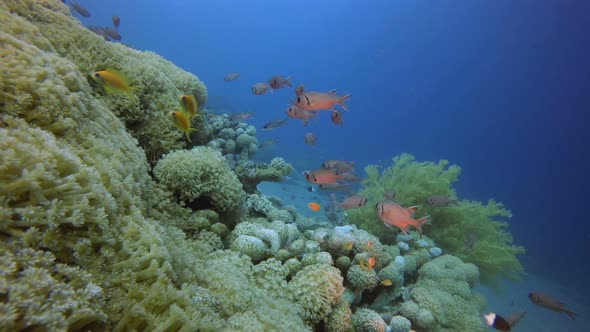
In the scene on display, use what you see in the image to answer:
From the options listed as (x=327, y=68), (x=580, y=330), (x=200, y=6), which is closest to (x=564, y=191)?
(x=580, y=330)

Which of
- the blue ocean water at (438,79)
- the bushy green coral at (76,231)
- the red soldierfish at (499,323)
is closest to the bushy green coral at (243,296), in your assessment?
the bushy green coral at (76,231)

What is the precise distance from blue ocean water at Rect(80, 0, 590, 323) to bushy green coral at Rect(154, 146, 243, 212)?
7472mm

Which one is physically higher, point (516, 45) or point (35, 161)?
point (516, 45)

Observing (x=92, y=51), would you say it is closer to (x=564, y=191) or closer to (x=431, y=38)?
(x=564, y=191)

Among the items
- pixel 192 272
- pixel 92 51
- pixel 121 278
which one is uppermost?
pixel 92 51

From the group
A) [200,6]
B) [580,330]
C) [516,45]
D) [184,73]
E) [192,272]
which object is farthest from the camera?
[200,6]

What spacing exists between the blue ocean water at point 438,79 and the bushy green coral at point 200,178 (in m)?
7.47

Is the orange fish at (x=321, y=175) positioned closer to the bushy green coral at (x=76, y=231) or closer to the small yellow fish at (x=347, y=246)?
the small yellow fish at (x=347, y=246)

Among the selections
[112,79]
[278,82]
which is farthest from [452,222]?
[112,79]

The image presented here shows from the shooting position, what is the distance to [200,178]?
4.16 metres

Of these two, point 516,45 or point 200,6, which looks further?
point 200,6

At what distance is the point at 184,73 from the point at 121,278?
561cm

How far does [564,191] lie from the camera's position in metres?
41.7

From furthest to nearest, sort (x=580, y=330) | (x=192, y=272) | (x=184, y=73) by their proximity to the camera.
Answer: (x=580, y=330) < (x=184, y=73) < (x=192, y=272)
